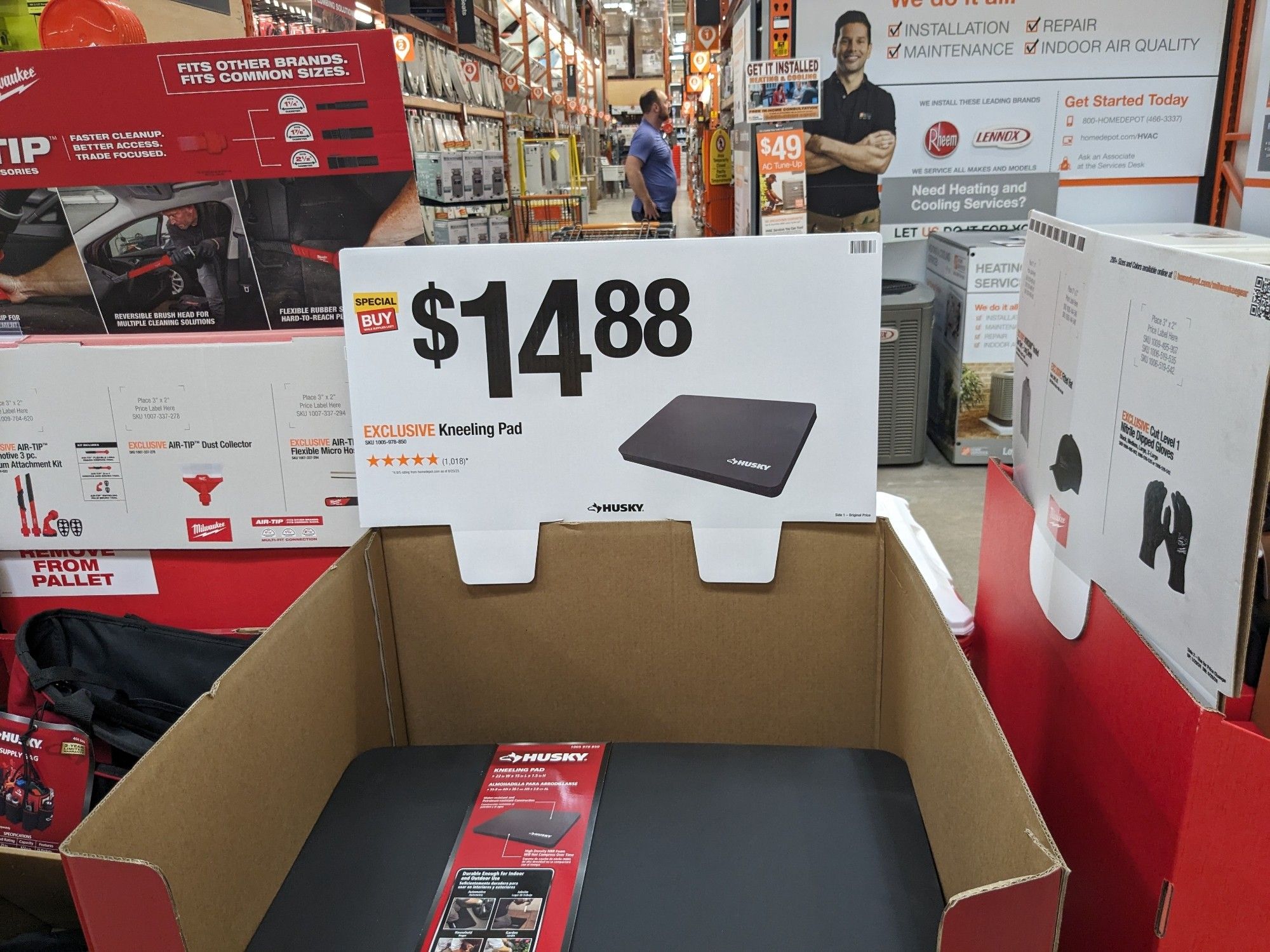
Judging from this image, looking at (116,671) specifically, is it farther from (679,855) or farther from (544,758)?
(679,855)

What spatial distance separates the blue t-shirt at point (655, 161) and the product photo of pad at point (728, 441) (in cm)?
671

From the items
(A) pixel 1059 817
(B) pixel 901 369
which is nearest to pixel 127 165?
(A) pixel 1059 817

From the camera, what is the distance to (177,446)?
4.71ft

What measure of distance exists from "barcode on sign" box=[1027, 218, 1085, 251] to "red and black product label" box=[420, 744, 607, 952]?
2.87 ft

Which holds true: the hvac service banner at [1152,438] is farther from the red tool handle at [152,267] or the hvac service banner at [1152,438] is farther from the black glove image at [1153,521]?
the red tool handle at [152,267]

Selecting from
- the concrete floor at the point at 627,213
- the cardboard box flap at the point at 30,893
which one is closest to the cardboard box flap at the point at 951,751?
the cardboard box flap at the point at 30,893

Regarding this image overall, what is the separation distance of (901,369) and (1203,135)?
193cm

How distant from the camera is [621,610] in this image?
1.27 meters

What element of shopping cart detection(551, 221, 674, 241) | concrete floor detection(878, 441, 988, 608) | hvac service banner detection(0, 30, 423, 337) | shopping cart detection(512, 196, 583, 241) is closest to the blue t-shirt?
shopping cart detection(512, 196, 583, 241)

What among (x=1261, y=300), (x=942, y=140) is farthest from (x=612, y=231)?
(x=1261, y=300)

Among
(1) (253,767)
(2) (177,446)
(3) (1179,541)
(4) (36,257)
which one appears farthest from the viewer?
(4) (36,257)

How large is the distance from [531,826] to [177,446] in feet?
2.80

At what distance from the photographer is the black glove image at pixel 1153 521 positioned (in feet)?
2.82

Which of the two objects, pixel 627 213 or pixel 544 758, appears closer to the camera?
pixel 544 758
